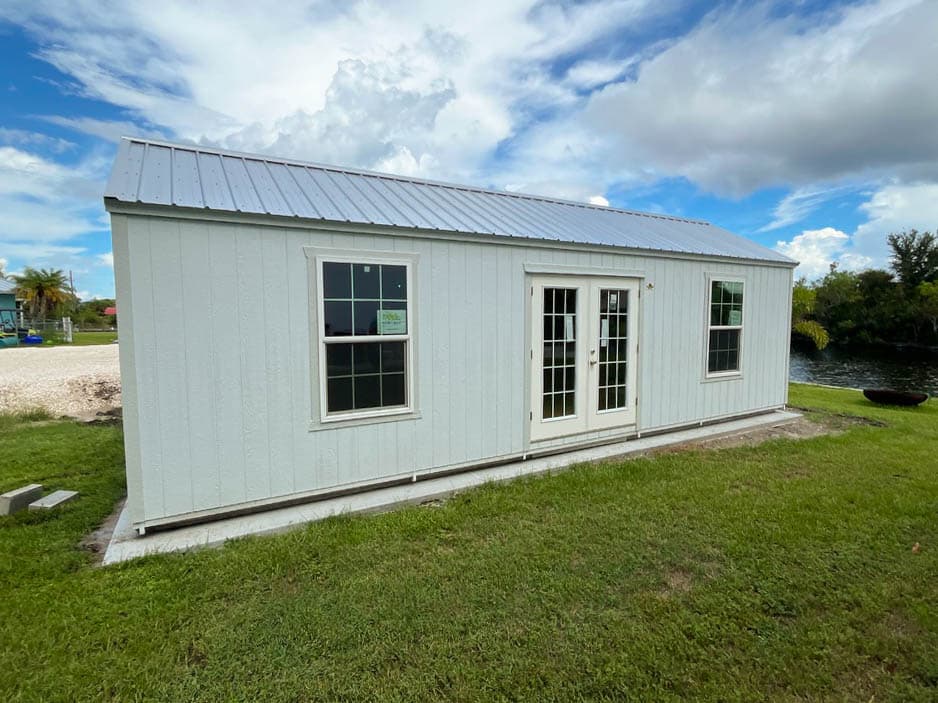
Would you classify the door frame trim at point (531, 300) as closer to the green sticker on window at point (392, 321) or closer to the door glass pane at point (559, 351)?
the door glass pane at point (559, 351)

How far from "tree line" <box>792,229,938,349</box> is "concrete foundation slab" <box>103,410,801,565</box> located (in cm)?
3699

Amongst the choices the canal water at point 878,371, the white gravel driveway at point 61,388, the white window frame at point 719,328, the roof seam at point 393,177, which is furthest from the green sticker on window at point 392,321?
the canal water at point 878,371

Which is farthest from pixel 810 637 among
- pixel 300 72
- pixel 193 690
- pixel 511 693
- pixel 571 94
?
pixel 571 94

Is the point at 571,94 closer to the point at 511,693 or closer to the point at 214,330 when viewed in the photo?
the point at 214,330

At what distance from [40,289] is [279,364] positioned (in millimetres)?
43943

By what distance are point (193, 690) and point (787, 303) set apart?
8157 millimetres

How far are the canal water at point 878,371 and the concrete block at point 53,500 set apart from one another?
67.5 feet

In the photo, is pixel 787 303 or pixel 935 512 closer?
pixel 935 512

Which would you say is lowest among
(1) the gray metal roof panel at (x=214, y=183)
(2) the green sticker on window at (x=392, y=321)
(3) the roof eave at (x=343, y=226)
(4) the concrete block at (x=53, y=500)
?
(4) the concrete block at (x=53, y=500)

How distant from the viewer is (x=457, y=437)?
4.42 metres

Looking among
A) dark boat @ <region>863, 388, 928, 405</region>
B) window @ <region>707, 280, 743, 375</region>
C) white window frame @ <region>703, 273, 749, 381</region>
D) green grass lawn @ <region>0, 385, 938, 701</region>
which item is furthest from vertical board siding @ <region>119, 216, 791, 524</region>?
dark boat @ <region>863, 388, 928, 405</region>

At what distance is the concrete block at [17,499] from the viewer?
11.7 ft

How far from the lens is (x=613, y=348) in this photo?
5352mm

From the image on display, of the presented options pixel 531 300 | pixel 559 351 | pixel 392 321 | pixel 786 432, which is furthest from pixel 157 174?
pixel 786 432
